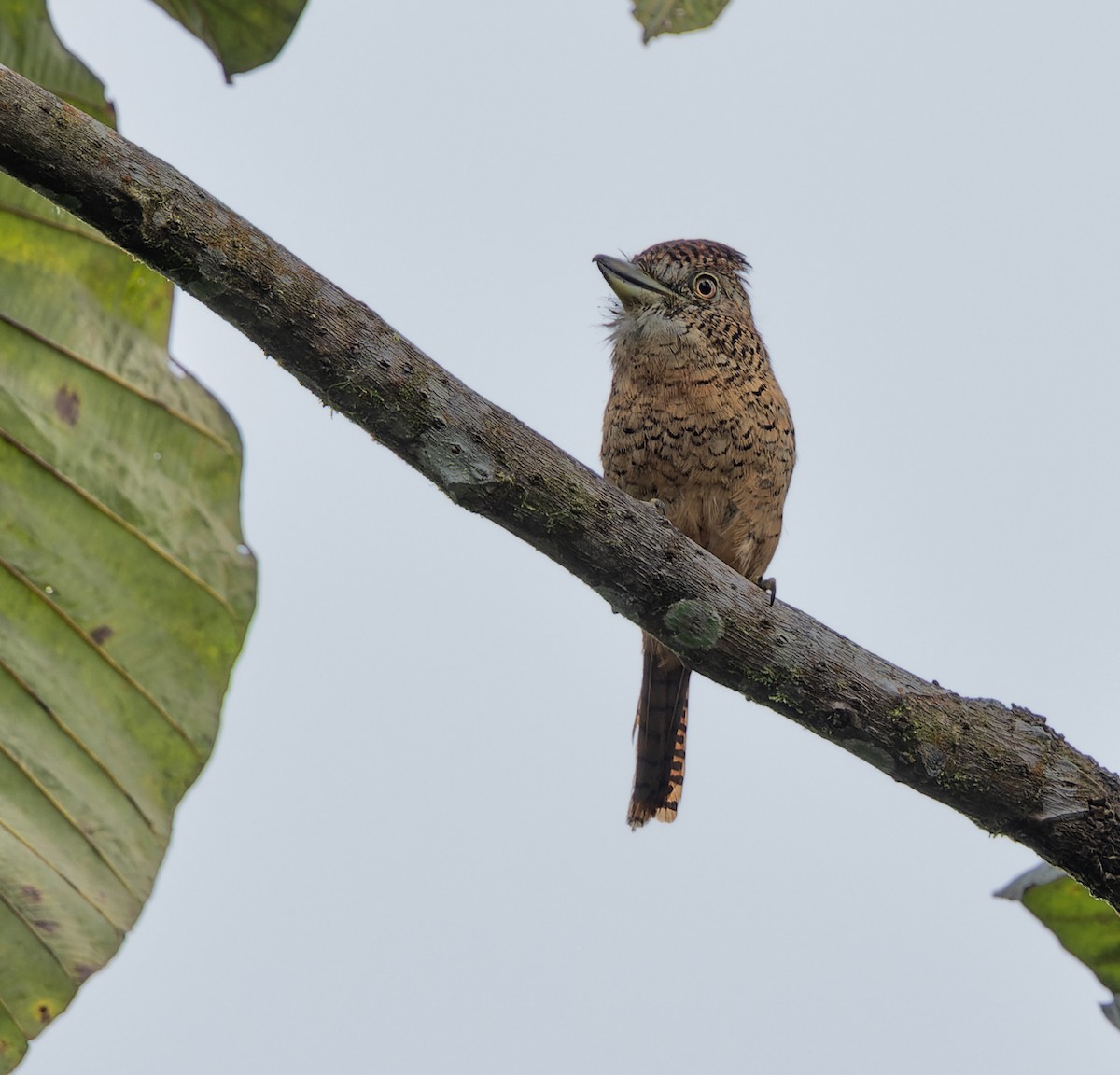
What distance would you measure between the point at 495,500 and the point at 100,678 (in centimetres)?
98

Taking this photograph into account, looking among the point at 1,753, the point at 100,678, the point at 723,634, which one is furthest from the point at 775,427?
the point at 1,753

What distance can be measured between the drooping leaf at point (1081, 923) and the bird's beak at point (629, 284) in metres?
1.83

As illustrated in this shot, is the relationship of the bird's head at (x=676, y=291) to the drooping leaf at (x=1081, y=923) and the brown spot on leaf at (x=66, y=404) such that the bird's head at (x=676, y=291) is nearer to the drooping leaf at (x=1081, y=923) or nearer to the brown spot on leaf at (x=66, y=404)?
the brown spot on leaf at (x=66, y=404)

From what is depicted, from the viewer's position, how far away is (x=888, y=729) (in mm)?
2322

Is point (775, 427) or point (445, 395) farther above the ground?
point (775, 427)

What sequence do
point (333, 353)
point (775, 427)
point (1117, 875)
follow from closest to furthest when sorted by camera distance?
1. point (333, 353)
2. point (1117, 875)
3. point (775, 427)

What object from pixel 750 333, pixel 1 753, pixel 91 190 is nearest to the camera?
pixel 91 190

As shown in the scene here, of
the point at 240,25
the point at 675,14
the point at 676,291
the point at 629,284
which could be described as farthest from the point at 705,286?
the point at 240,25

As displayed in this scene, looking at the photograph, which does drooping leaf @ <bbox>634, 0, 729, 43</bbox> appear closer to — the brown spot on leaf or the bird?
the bird

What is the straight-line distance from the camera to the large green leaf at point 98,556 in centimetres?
252

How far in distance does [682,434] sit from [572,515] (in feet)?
4.13

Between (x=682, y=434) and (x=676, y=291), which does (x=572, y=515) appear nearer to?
(x=682, y=434)

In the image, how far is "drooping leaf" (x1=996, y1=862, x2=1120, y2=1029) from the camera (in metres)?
2.73

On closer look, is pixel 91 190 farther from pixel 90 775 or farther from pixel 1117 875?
pixel 1117 875
